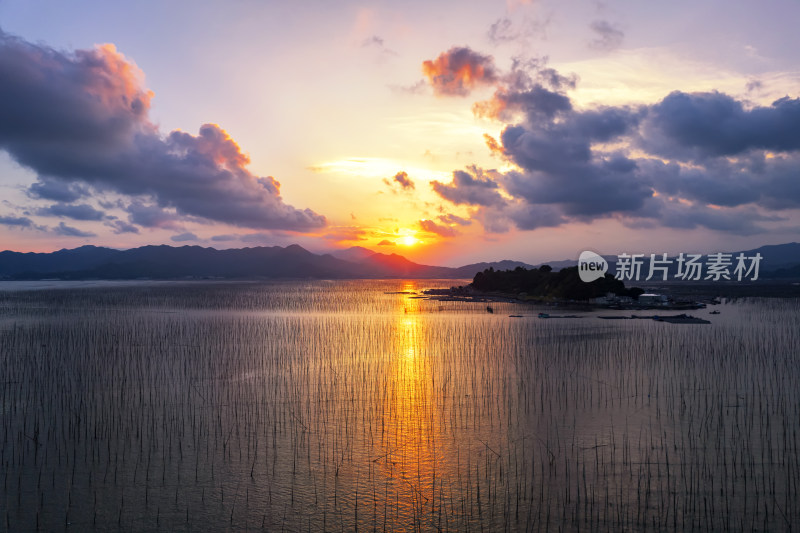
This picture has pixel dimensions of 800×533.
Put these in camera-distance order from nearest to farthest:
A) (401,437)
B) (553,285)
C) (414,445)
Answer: (414,445) → (401,437) → (553,285)

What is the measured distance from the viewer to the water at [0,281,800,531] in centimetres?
1238

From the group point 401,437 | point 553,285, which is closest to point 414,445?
point 401,437

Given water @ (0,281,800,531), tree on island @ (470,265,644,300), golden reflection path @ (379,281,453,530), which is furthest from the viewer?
tree on island @ (470,265,644,300)

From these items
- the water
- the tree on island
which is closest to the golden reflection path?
the water

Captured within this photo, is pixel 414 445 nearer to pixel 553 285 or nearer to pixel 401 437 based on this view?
pixel 401 437

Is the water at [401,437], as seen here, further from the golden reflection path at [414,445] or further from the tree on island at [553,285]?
the tree on island at [553,285]

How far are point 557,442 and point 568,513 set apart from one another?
181 inches

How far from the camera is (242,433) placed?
57.9 feet

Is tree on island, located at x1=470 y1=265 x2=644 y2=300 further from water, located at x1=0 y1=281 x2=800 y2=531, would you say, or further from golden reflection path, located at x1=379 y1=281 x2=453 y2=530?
golden reflection path, located at x1=379 y1=281 x2=453 y2=530

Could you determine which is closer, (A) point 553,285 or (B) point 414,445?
(B) point 414,445

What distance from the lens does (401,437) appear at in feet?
56.9

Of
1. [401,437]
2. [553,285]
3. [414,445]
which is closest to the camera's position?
[414,445]

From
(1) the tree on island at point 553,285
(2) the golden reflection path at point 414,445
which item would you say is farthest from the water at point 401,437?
(1) the tree on island at point 553,285

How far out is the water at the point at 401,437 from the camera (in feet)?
40.6
